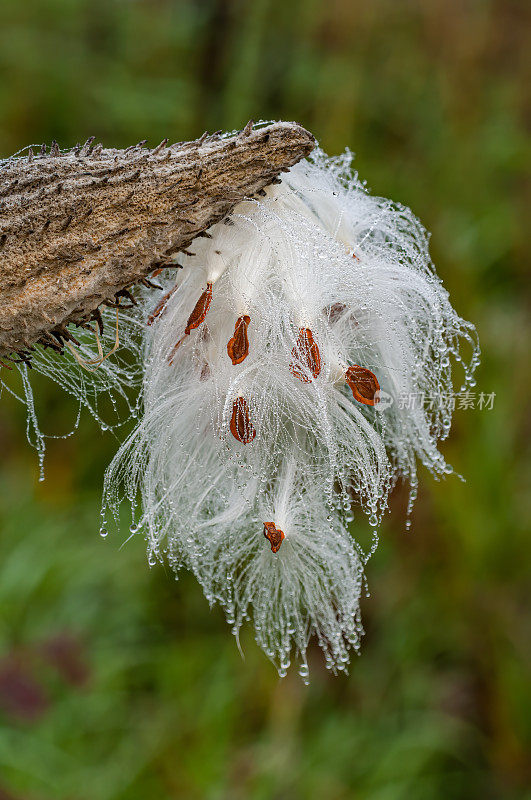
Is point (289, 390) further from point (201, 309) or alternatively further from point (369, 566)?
point (369, 566)

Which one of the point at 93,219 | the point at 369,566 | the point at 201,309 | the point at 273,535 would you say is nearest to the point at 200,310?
the point at 201,309

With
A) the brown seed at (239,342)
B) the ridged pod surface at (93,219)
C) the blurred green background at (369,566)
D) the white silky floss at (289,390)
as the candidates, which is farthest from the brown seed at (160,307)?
the blurred green background at (369,566)

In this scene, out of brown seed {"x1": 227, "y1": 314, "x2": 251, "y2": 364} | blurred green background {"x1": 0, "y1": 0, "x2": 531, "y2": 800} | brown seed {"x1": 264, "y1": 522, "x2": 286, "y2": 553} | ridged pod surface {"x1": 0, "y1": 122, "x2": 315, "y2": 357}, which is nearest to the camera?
ridged pod surface {"x1": 0, "y1": 122, "x2": 315, "y2": 357}

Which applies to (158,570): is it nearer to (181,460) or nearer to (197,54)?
(181,460)

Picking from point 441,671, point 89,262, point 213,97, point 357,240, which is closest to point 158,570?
point 441,671

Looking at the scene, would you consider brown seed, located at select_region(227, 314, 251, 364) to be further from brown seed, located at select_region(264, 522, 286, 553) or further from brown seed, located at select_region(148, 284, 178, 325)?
brown seed, located at select_region(264, 522, 286, 553)

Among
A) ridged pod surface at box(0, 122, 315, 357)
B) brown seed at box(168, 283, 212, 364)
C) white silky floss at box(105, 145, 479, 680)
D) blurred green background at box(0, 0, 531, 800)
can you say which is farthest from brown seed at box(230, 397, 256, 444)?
blurred green background at box(0, 0, 531, 800)
